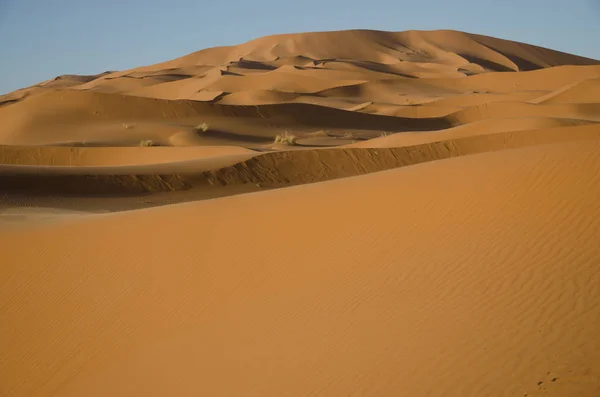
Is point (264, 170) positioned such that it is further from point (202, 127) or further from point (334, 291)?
point (334, 291)

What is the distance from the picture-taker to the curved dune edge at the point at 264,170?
18422 millimetres

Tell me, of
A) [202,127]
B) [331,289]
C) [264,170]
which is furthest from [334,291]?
[202,127]

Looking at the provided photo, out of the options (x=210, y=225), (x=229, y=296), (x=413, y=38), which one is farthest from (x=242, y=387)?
(x=413, y=38)

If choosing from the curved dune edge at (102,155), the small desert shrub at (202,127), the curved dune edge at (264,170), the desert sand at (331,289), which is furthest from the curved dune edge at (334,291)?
the small desert shrub at (202,127)

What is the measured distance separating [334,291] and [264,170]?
48.4 feet

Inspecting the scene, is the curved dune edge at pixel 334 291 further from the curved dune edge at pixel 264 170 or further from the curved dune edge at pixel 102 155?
the curved dune edge at pixel 102 155

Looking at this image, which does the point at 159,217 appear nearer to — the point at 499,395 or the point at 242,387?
the point at 242,387

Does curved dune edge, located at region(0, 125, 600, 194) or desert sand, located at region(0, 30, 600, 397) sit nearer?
desert sand, located at region(0, 30, 600, 397)

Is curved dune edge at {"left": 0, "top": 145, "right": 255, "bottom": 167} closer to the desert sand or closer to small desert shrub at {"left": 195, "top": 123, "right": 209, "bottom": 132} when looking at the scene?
small desert shrub at {"left": 195, "top": 123, "right": 209, "bottom": 132}

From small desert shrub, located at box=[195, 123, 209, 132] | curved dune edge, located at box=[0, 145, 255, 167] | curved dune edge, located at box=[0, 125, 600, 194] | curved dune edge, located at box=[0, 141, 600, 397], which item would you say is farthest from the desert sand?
small desert shrub, located at box=[195, 123, 209, 132]

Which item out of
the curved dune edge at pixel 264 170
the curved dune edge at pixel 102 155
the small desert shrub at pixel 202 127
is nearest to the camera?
the curved dune edge at pixel 264 170

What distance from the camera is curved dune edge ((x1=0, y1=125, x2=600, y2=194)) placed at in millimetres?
18422

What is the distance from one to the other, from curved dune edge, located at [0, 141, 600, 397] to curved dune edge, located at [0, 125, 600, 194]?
8.36 metres

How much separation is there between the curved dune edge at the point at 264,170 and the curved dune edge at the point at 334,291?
8.36m
